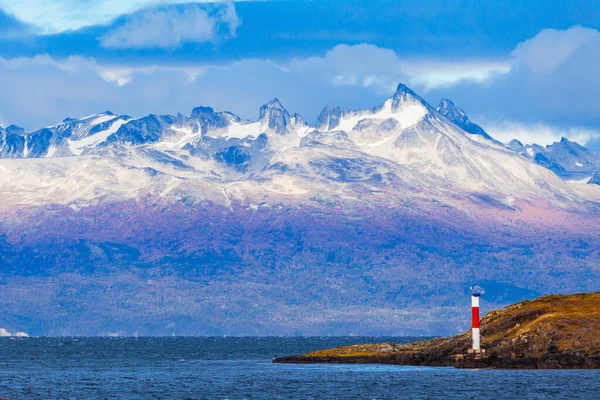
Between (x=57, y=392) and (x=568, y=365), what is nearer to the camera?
(x=57, y=392)

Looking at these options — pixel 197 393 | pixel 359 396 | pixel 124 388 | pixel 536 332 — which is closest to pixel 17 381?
pixel 124 388

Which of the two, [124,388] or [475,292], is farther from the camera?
[475,292]

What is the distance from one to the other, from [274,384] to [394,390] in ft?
73.0

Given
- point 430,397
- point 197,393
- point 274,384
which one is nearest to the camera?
point 430,397

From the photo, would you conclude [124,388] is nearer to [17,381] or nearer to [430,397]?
[17,381]

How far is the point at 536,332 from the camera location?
190m

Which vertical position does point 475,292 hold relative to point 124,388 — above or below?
above

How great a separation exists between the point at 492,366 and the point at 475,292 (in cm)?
1266

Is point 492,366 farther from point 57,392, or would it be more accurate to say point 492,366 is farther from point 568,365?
point 57,392

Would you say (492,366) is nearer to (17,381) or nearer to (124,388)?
(124,388)

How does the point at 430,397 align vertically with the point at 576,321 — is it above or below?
below

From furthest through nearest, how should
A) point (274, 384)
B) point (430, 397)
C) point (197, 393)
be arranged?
point (274, 384) → point (197, 393) → point (430, 397)

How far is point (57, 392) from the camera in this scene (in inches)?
6654

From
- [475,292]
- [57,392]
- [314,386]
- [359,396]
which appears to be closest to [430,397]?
[359,396]
